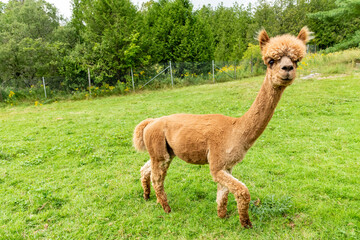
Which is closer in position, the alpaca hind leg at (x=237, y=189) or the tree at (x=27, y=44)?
the alpaca hind leg at (x=237, y=189)

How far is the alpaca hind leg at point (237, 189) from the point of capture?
315cm

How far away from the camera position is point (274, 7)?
111ft

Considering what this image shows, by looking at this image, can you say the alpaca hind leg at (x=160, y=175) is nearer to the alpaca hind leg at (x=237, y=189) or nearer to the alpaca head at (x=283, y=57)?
the alpaca hind leg at (x=237, y=189)

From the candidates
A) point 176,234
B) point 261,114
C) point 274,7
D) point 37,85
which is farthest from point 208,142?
point 274,7

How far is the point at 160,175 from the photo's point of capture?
13.0ft

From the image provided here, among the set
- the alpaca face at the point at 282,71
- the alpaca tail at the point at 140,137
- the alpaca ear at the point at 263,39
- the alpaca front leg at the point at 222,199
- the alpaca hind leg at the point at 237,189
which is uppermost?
the alpaca ear at the point at 263,39

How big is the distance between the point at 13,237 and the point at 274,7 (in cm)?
3903

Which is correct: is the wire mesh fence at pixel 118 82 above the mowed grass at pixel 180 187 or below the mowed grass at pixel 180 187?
above

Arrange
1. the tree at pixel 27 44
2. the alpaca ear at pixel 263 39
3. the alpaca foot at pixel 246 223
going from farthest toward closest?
1. the tree at pixel 27 44
2. the alpaca foot at pixel 246 223
3. the alpaca ear at pixel 263 39

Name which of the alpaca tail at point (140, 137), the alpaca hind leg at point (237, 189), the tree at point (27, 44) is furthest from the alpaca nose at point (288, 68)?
the tree at point (27, 44)

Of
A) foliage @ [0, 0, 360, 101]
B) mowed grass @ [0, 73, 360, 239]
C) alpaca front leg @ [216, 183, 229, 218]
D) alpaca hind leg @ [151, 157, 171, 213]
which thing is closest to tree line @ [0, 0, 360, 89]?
foliage @ [0, 0, 360, 101]

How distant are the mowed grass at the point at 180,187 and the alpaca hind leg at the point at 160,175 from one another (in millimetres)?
185

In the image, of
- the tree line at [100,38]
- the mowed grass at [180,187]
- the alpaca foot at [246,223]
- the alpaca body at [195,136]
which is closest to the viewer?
the alpaca body at [195,136]

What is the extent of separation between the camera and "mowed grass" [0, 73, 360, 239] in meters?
3.64
